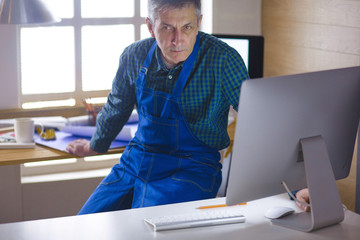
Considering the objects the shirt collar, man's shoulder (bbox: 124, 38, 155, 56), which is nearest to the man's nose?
the shirt collar

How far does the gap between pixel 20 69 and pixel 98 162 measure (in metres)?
0.74

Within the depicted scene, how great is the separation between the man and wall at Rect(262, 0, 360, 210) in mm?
1015

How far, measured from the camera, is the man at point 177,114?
2182 millimetres

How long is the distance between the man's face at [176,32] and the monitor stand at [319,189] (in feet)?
2.20

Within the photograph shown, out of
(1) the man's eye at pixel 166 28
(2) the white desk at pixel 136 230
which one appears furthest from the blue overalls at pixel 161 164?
(2) the white desk at pixel 136 230

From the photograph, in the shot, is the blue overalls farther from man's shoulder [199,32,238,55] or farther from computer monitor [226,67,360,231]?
computer monitor [226,67,360,231]

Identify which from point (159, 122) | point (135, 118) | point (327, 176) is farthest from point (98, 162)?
point (327, 176)

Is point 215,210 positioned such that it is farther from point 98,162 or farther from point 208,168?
point 98,162

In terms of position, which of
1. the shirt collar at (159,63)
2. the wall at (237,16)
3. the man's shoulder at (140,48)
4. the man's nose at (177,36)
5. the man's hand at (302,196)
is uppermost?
the wall at (237,16)

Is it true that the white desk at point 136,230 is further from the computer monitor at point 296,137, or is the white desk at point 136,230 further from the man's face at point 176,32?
the man's face at point 176,32

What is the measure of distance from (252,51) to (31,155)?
127 cm

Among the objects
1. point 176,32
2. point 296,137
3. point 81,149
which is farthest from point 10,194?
point 296,137

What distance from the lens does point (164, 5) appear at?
218 centimetres

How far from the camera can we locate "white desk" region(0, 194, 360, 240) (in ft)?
5.55
